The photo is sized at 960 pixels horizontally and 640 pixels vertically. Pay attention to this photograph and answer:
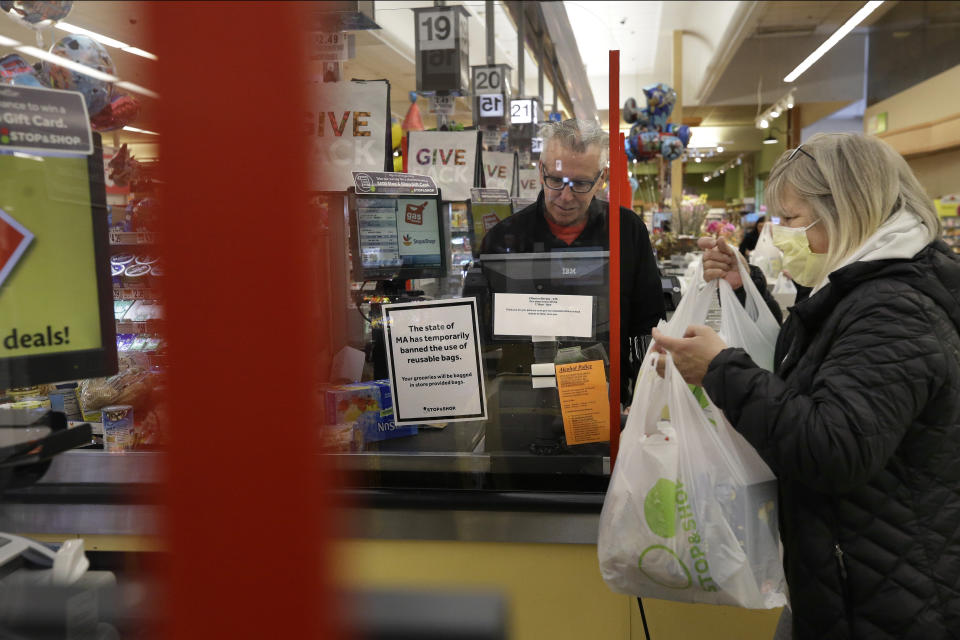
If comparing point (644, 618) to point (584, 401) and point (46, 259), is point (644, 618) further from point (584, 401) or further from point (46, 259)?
point (46, 259)

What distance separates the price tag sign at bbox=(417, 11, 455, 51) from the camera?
483 centimetres

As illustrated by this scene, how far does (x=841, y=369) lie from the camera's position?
4.28 feet

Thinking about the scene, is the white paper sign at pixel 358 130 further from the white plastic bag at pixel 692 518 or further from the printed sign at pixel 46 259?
the printed sign at pixel 46 259

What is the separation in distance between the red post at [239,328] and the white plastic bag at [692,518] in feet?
4.40

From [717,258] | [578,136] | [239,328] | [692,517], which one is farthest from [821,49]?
[239,328]

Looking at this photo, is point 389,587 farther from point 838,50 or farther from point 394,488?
point 838,50

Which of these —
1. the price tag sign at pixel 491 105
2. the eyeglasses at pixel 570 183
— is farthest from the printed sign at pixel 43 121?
the price tag sign at pixel 491 105

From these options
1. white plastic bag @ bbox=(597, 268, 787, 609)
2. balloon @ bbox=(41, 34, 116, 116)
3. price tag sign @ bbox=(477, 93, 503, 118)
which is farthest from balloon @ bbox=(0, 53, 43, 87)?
price tag sign @ bbox=(477, 93, 503, 118)

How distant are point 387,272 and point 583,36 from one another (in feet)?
38.9

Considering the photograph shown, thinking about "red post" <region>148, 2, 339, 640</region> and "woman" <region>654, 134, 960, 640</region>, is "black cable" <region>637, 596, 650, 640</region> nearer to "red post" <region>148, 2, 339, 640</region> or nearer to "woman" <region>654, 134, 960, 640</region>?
"woman" <region>654, 134, 960, 640</region>

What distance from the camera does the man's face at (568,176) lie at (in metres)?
2.25

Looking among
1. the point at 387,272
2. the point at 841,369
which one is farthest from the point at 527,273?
the point at 841,369

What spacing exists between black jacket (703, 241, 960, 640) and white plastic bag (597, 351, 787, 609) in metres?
0.08

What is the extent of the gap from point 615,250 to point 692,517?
703 millimetres
